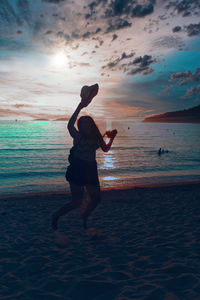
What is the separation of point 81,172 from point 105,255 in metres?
1.50

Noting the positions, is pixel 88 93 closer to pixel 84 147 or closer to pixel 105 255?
pixel 84 147

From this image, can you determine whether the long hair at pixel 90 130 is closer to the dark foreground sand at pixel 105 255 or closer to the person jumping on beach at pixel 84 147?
the person jumping on beach at pixel 84 147

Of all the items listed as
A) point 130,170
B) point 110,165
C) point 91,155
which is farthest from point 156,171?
point 91,155

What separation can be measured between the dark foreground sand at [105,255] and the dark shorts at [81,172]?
1299 millimetres

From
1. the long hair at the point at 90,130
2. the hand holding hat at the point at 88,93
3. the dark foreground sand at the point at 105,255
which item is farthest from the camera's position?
the long hair at the point at 90,130

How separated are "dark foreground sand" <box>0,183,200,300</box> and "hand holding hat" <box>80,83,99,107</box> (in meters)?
2.55

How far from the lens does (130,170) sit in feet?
53.4

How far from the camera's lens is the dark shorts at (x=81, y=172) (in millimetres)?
3486

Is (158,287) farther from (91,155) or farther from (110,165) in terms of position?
(110,165)

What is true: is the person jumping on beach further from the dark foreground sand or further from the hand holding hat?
the dark foreground sand

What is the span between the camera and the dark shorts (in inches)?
137

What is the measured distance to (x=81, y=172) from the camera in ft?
11.5

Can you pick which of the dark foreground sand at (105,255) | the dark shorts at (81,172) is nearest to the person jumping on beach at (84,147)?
the dark shorts at (81,172)

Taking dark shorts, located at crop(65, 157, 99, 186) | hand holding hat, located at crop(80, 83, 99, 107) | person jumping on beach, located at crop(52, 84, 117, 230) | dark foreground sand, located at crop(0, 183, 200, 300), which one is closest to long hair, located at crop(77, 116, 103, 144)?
person jumping on beach, located at crop(52, 84, 117, 230)
